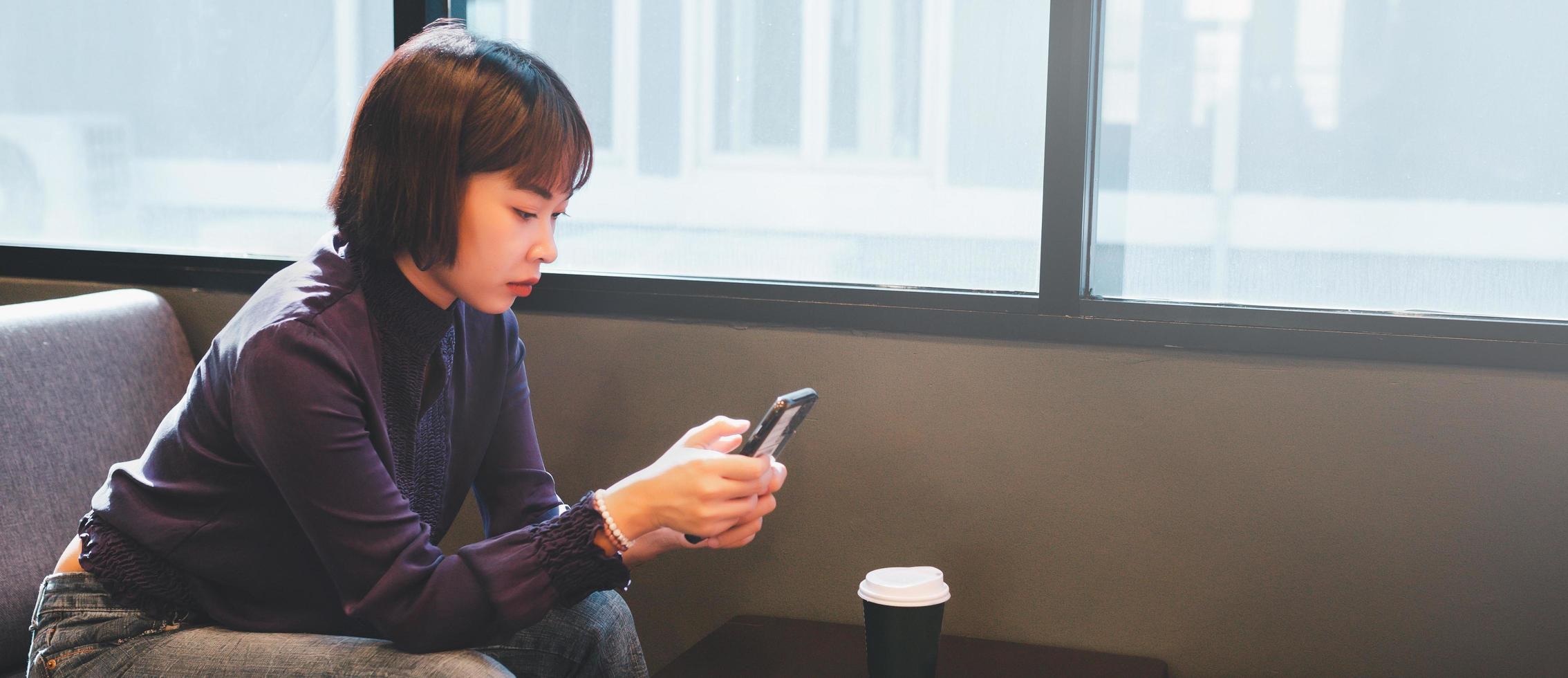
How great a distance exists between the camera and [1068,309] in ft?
5.01

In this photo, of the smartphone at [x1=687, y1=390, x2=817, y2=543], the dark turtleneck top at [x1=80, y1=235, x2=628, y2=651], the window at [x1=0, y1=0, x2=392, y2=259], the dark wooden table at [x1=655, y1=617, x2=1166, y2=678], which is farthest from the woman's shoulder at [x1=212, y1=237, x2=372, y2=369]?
the window at [x1=0, y1=0, x2=392, y2=259]

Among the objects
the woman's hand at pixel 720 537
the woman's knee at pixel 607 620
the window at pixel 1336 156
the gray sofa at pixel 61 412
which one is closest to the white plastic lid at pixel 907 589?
the woman's hand at pixel 720 537

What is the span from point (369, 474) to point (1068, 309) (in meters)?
0.85

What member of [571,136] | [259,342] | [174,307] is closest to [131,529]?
[259,342]

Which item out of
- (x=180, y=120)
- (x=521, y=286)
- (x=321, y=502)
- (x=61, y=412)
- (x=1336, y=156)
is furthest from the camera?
(x=180, y=120)

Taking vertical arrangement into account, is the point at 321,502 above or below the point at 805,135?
below

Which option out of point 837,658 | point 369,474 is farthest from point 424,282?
point 837,658

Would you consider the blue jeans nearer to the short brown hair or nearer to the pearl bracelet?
the pearl bracelet

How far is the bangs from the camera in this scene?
3.62 feet

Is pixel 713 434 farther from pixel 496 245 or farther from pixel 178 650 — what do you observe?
pixel 178 650

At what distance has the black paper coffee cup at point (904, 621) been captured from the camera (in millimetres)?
1235

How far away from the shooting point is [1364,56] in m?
1.42

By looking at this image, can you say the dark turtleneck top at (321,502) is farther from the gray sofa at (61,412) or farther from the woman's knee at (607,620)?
the gray sofa at (61,412)

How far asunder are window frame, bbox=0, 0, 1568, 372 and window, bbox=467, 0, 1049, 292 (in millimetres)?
38
